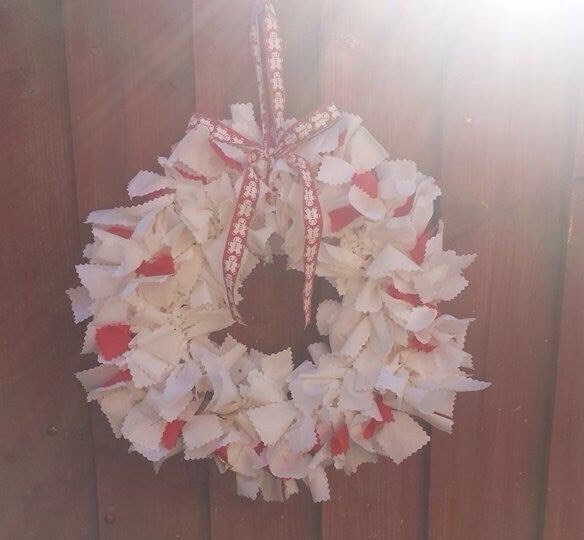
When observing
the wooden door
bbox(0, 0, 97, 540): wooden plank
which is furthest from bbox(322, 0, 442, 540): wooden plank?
bbox(0, 0, 97, 540): wooden plank

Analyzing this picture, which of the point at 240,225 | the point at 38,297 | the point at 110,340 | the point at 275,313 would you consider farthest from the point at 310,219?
the point at 38,297

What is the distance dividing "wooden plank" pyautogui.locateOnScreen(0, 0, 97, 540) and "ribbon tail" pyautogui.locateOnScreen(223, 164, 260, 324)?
0.83ft

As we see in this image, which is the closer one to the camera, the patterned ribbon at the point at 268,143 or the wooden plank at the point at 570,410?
the patterned ribbon at the point at 268,143

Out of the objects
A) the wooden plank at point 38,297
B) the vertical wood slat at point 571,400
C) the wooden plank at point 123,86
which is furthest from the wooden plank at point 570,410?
the wooden plank at point 38,297

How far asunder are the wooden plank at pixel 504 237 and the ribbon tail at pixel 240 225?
0.28 m

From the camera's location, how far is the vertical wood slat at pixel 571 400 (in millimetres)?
965

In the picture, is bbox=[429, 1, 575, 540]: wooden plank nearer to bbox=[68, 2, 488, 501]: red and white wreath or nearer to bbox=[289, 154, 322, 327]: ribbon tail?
bbox=[68, 2, 488, 501]: red and white wreath

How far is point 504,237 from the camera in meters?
0.98

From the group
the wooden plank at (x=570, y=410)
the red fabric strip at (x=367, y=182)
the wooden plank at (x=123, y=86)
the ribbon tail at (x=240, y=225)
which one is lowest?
the wooden plank at (x=570, y=410)

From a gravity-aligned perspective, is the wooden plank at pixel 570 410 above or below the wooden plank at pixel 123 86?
below

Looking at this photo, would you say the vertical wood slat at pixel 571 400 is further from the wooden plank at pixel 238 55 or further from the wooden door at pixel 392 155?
the wooden plank at pixel 238 55

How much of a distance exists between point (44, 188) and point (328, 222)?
0.40 metres

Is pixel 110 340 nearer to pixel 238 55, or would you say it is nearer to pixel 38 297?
pixel 38 297

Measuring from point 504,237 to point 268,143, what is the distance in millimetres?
357
